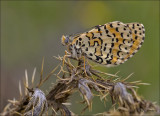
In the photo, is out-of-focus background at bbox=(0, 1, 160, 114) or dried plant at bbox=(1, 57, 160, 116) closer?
dried plant at bbox=(1, 57, 160, 116)

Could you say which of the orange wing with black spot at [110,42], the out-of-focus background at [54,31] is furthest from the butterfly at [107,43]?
the out-of-focus background at [54,31]

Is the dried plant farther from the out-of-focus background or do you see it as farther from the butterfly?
the out-of-focus background

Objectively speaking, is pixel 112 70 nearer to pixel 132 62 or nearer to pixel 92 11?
pixel 132 62

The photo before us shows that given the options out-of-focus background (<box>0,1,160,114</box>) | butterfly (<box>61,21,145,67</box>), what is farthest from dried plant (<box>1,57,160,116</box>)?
out-of-focus background (<box>0,1,160,114</box>)

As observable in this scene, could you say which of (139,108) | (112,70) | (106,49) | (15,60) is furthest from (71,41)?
(15,60)

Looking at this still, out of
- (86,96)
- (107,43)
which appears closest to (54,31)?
(107,43)

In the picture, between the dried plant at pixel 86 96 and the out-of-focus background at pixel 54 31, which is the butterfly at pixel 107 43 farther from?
the out-of-focus background at pixel 54 31
